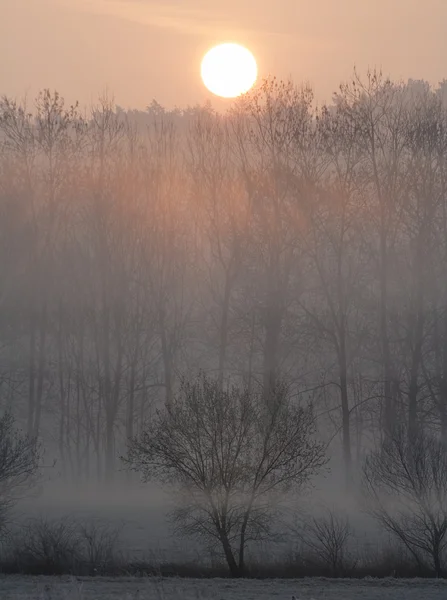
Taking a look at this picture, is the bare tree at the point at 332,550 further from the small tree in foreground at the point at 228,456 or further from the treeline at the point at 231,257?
the treeline at the point at 231,257

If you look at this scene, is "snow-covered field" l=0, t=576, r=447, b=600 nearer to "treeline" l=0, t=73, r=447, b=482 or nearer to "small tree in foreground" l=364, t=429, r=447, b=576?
"small tree in foreground" l=364, t=429, r=447, b=576

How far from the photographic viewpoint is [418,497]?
2019 centimetres

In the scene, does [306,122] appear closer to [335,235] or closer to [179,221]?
[335,235]

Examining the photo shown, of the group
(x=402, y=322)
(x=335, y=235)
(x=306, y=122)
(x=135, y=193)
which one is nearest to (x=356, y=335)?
(x=402, y=322)

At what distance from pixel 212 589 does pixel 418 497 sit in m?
6.02

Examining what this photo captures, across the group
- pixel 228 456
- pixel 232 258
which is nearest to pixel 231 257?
pixel 232 258

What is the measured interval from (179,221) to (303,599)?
84.4 feet

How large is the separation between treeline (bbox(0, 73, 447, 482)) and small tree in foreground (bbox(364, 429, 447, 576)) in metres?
7.82

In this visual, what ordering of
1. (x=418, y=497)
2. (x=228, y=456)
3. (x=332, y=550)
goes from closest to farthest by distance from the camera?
(x=228, y=456), (x=332, y=550), (x=418, y=497)

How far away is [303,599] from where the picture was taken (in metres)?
15.4

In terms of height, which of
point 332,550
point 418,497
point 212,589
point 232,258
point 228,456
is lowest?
point 212,589

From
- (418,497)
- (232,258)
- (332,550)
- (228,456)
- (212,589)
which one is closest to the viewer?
(212,589)

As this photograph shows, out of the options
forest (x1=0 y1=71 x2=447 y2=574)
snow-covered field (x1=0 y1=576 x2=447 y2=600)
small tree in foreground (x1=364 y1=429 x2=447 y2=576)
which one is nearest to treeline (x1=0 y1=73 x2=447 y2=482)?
forest (x1=0 y1=71 x2=447 y2=574)

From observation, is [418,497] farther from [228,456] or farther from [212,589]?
[212,589]
